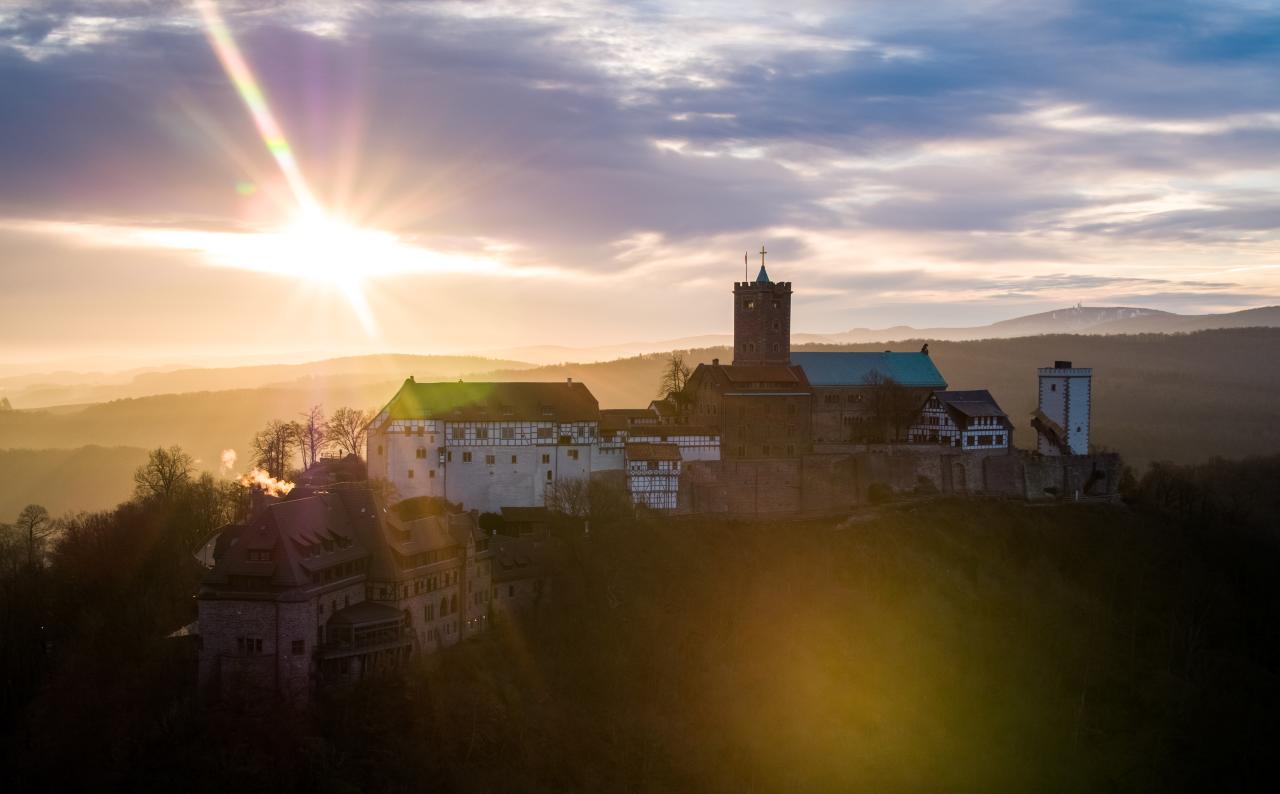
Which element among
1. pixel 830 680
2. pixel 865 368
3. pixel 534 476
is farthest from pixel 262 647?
pixel 865 368

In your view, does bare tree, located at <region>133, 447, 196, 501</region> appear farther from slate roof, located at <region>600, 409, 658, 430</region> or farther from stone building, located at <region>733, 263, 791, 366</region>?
stone building, located at <region>733, 263, 791, 366</region>

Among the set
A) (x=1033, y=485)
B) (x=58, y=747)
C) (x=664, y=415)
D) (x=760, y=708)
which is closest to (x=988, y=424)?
(x=1033, y=485)

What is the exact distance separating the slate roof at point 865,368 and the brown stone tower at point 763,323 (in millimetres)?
1897

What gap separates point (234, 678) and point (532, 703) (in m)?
12.0

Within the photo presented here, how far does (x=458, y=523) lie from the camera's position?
47.8 m

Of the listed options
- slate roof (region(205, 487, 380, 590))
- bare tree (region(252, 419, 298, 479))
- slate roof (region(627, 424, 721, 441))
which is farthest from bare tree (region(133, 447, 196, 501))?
slate roof (region(627, 424, 721, 441))

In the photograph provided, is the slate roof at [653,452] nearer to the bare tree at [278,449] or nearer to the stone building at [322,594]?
the stone building at [322,594]

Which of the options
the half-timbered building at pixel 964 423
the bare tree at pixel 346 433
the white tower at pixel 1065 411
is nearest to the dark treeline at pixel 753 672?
the half-timbered building at pixel 964 423

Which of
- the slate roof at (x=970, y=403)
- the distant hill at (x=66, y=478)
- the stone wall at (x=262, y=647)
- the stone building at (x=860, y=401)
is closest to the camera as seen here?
the stone wall at (x=262, y=647)

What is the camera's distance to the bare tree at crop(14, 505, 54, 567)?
63.0 metres

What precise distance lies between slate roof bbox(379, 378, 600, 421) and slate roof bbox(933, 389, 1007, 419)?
21678 millimetres

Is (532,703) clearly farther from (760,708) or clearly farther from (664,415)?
(664,415)

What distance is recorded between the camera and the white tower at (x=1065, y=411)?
7112 cm

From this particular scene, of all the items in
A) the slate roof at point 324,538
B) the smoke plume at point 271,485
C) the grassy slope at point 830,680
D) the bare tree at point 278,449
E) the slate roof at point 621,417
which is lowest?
the grassy slope at point 830,680
